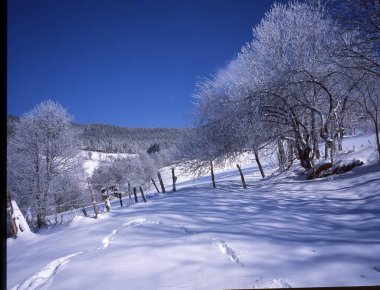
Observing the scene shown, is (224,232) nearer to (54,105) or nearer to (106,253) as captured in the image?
(106,253)

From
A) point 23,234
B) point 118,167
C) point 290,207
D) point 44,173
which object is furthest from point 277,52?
point 118,167

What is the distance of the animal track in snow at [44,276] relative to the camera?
2.29 metres

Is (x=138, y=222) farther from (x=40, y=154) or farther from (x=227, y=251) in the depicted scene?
(x=40, y=154)

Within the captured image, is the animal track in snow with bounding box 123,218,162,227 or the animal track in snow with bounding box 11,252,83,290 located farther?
the animal track in snow with bounding box 123,218,162,227

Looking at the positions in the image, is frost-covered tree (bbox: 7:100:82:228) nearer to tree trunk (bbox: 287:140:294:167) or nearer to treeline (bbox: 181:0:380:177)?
treeline (bbox: 181:0:380:177)

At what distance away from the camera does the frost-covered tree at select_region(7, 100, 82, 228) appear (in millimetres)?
10797

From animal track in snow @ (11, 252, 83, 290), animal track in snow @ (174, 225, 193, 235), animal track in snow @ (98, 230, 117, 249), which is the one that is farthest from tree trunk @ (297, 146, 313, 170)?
→ animal track in snow @ (11, 252, 83, 290)

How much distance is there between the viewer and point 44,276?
2436 mm

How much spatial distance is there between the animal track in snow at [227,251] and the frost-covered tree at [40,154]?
10198mm

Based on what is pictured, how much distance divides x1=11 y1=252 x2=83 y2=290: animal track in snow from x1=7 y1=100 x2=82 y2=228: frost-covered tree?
9.11m

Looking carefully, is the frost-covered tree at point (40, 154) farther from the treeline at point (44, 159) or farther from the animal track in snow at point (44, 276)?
the animal track in snow at point (44, 276)

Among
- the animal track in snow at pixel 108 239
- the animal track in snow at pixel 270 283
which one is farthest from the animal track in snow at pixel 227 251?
the animal track in snow at pixel 108 239

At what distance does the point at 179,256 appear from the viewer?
2.48 meters

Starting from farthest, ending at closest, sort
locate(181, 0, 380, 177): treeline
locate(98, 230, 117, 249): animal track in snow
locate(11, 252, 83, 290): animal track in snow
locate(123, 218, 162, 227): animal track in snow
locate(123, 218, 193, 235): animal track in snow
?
1. locate(181, 0, 380, 177): treeline
2. locate(123, 218, 162, 227): animal track in snow
3. locate(123, 218, 193, 235): animal track in snow
4. locate(98, 230, 117, 249): animal track in snow
5. locate(11, 252, 83, 290): animal track in snow
